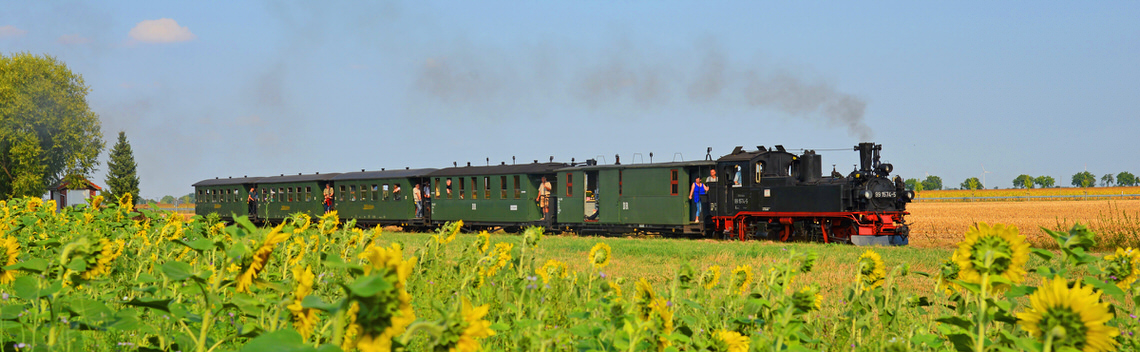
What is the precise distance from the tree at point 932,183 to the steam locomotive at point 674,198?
486ft

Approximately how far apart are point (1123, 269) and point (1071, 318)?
5.11ft

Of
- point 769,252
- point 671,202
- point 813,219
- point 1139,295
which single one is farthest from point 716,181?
point 1139,295

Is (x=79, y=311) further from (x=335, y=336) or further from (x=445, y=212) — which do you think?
(x=445, y=212)

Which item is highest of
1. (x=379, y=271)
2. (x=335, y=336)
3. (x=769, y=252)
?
(x=379, y=271)

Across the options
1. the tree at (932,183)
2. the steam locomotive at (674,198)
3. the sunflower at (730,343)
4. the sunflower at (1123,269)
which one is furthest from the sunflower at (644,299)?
the tree at (932,183)

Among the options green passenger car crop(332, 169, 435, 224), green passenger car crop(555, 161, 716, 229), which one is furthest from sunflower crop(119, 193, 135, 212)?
green passenger car crop(332, 169, 435, 224)

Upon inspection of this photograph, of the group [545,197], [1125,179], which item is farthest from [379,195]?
[1125,179]

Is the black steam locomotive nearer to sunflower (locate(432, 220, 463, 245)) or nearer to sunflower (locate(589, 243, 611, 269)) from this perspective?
sunflower (locate(432, 220, 463, 245))

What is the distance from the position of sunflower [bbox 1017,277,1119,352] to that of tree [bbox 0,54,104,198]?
44.5 m

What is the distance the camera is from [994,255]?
2.10 meters

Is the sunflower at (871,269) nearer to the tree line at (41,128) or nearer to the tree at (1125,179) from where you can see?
the tree line at (41,128)

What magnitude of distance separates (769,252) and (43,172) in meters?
40.1

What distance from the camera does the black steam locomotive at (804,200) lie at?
16.2m

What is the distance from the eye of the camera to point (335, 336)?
4.17ft
